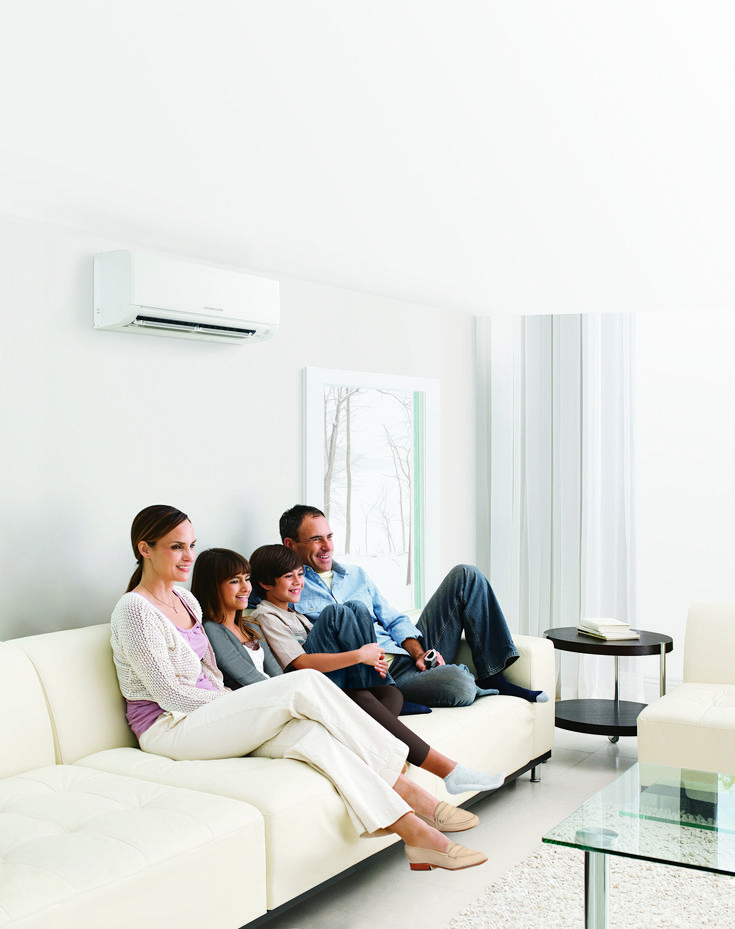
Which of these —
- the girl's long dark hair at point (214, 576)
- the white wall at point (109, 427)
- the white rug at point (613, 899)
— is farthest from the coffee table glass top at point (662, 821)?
the white wall at point (109, 427)

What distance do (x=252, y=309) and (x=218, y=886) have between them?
2307mm

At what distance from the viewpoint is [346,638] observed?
3.55 meters

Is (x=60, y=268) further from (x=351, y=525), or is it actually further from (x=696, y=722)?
(x=696, y=722)

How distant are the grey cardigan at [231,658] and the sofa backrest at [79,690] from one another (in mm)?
356

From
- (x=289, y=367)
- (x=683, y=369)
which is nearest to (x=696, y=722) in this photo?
(x=289, y=367)

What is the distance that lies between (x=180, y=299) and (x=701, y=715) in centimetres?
258

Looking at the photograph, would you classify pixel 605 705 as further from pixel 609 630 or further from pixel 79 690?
pixel 79 690

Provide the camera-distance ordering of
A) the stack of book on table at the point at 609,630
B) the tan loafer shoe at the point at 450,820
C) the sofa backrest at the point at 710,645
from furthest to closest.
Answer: the stack of book on table at the point at 609,630 → the sofa backrest at the point at 710,645 → the tan loafer shoe at the point at 450,820

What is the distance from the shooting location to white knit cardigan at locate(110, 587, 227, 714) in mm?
3059

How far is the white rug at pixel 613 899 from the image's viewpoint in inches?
109

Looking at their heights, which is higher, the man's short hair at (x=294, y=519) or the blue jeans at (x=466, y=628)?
the man's short hair at (x=294, y=519)

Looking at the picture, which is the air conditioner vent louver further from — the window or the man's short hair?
the man's short hair

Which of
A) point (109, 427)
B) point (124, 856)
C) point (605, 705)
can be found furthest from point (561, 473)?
point (124, 856)

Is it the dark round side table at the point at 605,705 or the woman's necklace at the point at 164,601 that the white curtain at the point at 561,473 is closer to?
the dark round side table at the point at 605,705
